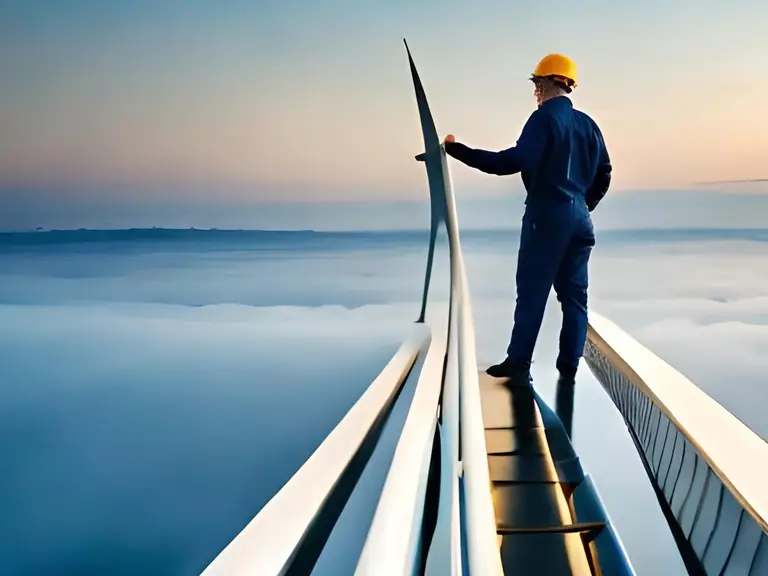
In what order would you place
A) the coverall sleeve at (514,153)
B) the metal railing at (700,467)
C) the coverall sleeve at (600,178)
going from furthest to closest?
the coverall sleeve at (600,178) < the coverall sleeve at (514,153) < the metal railing at (700,467)

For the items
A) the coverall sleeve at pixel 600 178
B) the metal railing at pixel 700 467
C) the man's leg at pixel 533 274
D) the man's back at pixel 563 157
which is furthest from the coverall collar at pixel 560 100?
the metal railing at pixel 700 467

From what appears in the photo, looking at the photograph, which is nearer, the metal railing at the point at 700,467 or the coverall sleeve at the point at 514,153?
the metal railing at the point at 700,467

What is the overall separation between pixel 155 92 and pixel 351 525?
5689 mm

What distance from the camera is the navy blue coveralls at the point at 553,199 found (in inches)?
53.1

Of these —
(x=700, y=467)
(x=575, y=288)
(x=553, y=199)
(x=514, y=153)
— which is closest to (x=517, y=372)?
(x=575, y=288)

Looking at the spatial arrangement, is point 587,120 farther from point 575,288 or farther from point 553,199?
point 575,288

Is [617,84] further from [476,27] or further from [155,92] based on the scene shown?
[155,92]

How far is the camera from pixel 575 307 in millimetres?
1519

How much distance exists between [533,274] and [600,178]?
318 millimetres

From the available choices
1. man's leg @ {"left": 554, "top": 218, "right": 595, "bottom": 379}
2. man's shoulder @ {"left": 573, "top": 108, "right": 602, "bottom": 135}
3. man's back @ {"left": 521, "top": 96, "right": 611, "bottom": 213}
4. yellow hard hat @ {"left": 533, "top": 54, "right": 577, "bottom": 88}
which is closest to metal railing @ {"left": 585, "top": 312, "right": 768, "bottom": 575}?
man's leg @ {"left": 554, "top": 218, "right": 595, "bottom": 379}

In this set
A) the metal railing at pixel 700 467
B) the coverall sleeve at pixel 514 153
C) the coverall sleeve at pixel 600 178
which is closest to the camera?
the metal railing at pixel 700 467

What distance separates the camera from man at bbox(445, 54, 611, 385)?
1.35 metres

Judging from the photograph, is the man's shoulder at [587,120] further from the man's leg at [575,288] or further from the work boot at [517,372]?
the work boot at [517,372]

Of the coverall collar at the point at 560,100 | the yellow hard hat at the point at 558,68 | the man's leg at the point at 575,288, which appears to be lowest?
the man's leg at the point at 575,288
